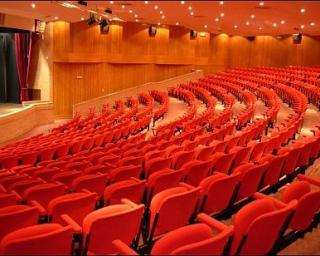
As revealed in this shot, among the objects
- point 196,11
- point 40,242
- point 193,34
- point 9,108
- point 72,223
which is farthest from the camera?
point 193,34

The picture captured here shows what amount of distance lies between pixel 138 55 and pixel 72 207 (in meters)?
8.82

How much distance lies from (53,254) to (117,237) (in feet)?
0.86

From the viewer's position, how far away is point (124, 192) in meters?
1.82

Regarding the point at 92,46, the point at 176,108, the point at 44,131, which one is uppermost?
the point at 92,46

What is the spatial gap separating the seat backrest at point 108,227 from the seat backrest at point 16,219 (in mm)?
250

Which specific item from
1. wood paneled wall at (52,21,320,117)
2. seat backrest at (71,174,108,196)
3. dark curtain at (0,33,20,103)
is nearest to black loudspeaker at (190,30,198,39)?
wood paneled wall at (52,21,320,117)

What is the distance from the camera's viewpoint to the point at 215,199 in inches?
70.9

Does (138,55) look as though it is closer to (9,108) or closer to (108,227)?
(9,108)

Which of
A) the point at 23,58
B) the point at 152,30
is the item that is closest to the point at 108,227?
the point at 23,58

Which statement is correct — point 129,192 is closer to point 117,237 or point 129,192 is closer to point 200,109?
point 117,237

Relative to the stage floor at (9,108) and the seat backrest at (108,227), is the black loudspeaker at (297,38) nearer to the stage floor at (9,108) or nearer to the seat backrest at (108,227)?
the stage floor at (9,108)

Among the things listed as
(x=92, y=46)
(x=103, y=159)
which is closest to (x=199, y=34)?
(x=92, y=46)

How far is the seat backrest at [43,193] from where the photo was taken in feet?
6.23

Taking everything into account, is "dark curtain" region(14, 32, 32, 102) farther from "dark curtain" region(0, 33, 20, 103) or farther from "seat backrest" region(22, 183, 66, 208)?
"seat backrest" region(22, 183, 66, 208)
